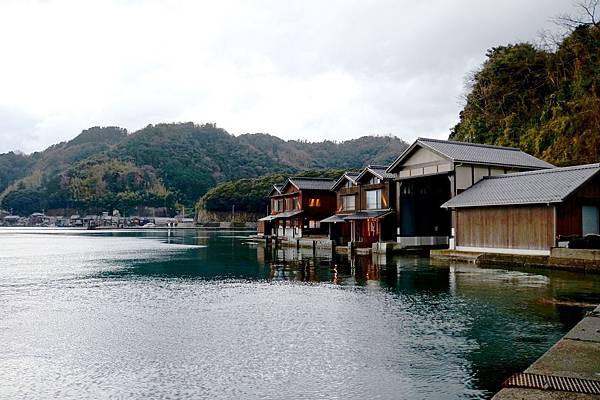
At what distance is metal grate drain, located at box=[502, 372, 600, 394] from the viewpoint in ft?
19.4

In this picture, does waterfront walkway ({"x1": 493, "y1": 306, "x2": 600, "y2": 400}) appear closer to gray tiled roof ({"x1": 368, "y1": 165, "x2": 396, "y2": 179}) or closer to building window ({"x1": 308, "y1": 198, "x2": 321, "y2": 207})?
gray tiled roof ({"x1": 368, "y1": 165, "x2": 396, "y2": 179})

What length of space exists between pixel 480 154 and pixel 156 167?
148938 millimetres

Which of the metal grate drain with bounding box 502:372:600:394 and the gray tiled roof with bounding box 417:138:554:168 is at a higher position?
the gray tiled roof with bounding box 417:138:554:168

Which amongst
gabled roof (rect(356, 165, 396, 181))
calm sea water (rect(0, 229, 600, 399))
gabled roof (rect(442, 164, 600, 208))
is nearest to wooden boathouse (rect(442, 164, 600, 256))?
gabled roof (rect(442, 164, 600, 208))

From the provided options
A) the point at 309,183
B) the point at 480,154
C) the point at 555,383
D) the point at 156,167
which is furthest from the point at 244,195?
the point at 555,383

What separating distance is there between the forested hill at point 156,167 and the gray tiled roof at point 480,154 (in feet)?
408

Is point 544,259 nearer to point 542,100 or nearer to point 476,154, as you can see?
point 476,154

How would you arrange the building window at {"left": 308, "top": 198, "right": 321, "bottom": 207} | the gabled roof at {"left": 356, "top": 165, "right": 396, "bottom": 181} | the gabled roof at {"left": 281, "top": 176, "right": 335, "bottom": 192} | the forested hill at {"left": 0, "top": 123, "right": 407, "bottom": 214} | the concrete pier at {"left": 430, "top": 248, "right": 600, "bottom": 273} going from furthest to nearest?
1. the forested hill at {"left": 0, "top": 123, "right": 407, "bottom": 214}
2. the gabled roof at {"left": 281, "top": 176, "right": 335, "bottom": 192}
3. the building window at {"left": 308, "top": 198, "right": 321, "bottom": 207}
4. the gabled roof at {"left": 356, "top": 165, "right": 396, "bottom": 181}
5. the concrete pier at {"left": 430, "top": 248, "right": 600, "bottom": 273}

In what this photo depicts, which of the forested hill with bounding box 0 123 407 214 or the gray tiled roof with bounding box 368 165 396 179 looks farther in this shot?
the forested hill with bounding box 0 123 407 214

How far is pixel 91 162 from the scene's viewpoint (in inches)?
6403

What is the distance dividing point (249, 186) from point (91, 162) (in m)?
73.5

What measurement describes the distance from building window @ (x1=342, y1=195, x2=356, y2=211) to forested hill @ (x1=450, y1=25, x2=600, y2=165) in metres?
14.3

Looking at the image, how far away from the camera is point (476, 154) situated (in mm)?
32844

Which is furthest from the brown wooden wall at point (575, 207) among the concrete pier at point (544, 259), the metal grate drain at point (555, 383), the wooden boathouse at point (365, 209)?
the metal grate drain at point (555, 383)
